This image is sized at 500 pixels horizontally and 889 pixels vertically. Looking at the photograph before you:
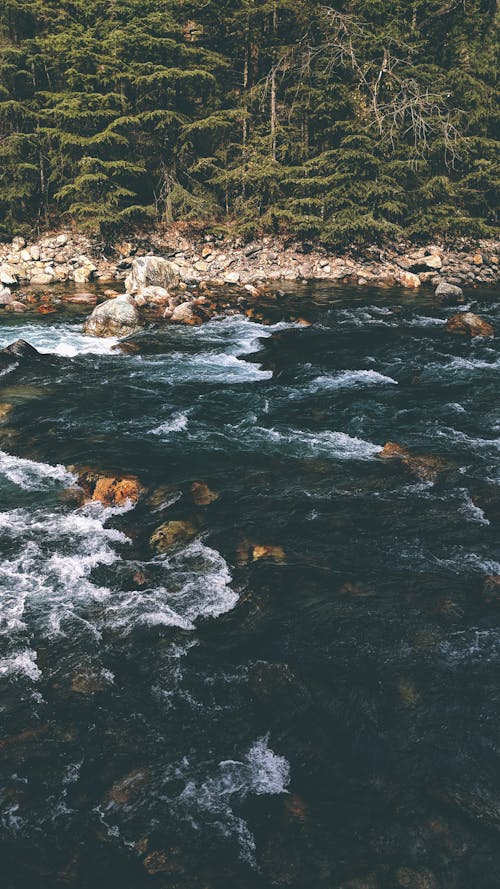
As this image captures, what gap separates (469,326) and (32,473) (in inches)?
496

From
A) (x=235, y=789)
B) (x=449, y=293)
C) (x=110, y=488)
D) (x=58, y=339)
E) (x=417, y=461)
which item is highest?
(x=235, y=789)

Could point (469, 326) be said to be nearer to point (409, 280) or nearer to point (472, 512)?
point (409, 280)

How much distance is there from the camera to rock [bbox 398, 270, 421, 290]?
21847 mm

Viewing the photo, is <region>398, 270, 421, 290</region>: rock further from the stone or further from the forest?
the forest

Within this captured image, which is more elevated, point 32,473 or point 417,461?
point 32,473

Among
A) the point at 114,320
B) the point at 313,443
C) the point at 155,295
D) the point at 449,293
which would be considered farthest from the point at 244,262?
the point at 313,443

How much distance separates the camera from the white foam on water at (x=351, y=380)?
1141cm

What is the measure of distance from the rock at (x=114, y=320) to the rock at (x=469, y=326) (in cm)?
926

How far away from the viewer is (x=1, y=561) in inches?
229

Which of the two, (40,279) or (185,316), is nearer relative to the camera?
(185,316)

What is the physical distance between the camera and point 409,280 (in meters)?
22.0

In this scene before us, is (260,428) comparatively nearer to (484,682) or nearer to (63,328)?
(484,682)

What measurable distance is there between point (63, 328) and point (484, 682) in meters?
14.6

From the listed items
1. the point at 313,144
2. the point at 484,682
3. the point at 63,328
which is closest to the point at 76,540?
the point at 484,682
